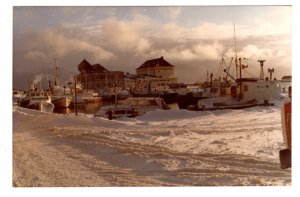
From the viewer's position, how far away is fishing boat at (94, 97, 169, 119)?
477cm

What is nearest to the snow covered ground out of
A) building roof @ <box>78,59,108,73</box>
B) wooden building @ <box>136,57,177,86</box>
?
wooden building @ <box>136,57,177,86</box>

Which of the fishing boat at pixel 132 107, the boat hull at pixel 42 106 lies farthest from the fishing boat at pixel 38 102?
the fishing boat at pixel 132 107

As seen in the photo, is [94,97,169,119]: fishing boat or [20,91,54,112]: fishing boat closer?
[20,91,54,112]: fishing boat

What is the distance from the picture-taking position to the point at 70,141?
188 inches

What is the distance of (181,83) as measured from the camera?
4.77m

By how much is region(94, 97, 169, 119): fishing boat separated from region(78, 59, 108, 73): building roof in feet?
1.08

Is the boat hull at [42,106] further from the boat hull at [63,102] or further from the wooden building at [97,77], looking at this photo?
the wooden building at [97,77]

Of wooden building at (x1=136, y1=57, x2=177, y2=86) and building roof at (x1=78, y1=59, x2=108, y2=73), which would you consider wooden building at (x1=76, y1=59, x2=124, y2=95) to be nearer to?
building roof at (x1=78, y1=59, x2=108, y2=73)

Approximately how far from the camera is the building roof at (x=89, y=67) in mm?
4699
